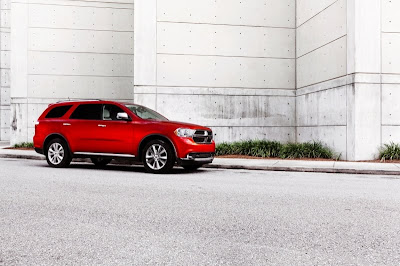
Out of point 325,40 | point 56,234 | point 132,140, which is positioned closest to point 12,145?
point 132,140

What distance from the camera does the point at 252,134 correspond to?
18609 millimetres

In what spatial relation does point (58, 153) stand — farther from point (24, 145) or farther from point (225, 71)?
point (24, 145)

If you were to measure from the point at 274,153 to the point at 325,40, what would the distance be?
14.7 ft

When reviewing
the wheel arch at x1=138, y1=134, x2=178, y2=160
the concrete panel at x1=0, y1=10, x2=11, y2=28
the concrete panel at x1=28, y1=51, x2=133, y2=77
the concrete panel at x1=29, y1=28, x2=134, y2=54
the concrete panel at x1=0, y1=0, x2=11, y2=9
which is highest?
the concrete panel at x1=0, y1=0, x2=11, y2=9

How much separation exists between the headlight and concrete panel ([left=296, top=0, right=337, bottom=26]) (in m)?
8.10

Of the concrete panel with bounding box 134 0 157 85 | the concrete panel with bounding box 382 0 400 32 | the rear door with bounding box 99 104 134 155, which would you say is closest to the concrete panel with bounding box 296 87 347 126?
the concrete panel with bounding box 382 0 400 32

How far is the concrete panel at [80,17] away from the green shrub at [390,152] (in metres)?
14.1

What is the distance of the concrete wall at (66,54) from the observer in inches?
904

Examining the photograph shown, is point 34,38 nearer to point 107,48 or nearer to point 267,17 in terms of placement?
point 107,48

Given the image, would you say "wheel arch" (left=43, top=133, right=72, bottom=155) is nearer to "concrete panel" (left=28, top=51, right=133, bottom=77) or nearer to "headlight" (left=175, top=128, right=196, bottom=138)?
"headlight" (left=175, top=128, right=196, bottom=138)

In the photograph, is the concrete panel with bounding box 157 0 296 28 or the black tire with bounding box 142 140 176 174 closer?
the black tire with bounding box 142 140 176 174

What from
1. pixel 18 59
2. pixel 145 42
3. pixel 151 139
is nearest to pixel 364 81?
A: pixel 151 139

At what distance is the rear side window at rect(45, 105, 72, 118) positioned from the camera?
13078 mm

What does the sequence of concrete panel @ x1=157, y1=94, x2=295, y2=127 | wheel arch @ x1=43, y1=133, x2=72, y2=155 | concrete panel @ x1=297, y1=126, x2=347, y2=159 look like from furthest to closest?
concrete panel @ x1=157, y1=94, x2=295, y2=127
concrete panel @ x1=297, y1=126, x2=347, y2=159
wheel arch @ x1=43, y1=133, x2=72, y2=155
